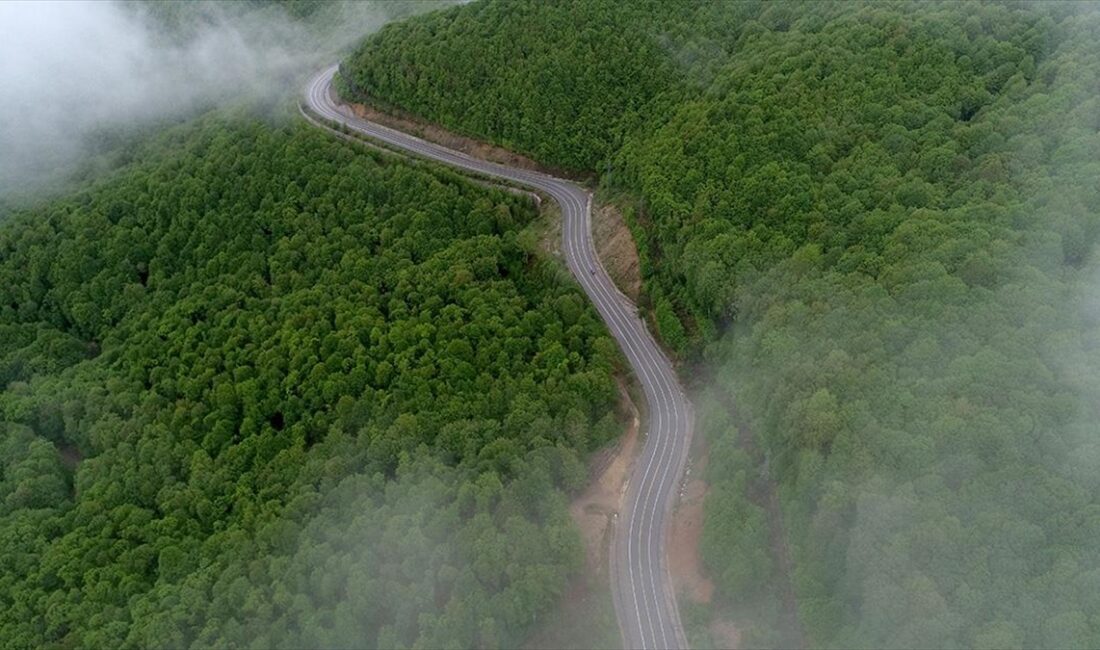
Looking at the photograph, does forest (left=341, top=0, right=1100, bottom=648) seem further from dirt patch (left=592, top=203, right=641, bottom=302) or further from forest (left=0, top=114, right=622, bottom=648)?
forest (left=0, top=114, right=622, bottom=648)

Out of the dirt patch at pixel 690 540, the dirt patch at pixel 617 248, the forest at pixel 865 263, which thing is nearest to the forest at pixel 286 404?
the dirt patch at pixel 617 248

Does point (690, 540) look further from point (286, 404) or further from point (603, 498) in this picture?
point (286, 404)

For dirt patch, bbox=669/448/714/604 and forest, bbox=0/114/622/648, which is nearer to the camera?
dirt patch, bbox=669/448/714/604

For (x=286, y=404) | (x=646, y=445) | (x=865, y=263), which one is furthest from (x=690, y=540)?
(x=286, y=404)

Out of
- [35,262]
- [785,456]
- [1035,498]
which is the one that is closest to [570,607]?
[785,456]

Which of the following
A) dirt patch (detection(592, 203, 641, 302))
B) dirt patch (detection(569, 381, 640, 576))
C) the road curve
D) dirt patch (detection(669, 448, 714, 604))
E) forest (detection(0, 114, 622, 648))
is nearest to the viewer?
the road curve

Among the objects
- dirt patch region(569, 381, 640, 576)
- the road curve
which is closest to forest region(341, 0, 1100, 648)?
the road curve
